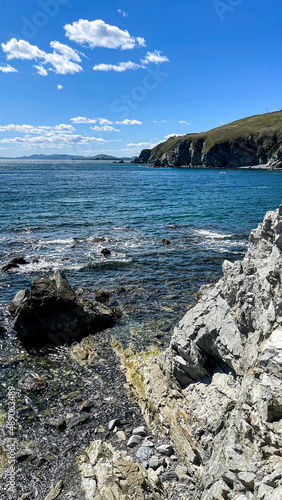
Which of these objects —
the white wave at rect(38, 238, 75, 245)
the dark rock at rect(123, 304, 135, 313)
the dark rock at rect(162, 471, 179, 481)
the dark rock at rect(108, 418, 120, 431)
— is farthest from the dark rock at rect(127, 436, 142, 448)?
the white wave at rect(38, 238, 75, 245)

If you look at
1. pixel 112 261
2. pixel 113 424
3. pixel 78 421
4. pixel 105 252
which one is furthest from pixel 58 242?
pixel 113 424

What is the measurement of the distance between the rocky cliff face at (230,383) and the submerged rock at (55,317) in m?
5.19

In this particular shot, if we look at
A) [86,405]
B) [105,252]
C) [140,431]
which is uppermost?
[105,252]

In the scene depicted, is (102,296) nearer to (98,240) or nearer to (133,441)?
(133,441)

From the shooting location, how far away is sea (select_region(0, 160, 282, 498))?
52.2ft

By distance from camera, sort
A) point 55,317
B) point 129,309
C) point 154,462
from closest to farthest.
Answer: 1. point 154,462
2. point 55,317
3. point 129,309

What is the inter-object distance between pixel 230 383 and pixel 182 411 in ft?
7.76

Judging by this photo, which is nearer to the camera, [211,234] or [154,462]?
[154,462]

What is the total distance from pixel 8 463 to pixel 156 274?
65.1 ft

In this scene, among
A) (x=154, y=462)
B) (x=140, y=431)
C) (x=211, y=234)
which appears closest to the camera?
(x=154, y=462)

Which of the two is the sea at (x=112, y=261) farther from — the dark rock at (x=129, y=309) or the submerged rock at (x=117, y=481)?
the submerged rock at (x=117, y=481)

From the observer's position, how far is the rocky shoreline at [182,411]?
690 cm

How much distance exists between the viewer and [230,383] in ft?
34.2

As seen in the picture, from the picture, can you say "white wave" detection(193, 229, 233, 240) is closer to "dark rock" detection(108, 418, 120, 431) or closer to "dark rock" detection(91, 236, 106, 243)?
"dark rock" detection(91, 236, 106, 243)
